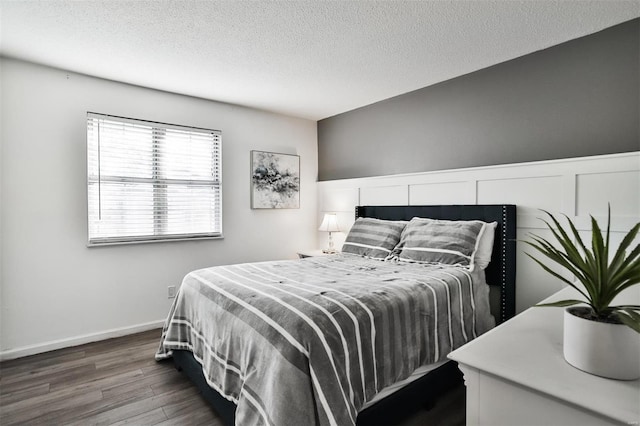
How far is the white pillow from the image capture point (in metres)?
2.62

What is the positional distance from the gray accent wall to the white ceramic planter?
2.12m

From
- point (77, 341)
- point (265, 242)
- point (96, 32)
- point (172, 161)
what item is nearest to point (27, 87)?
point (96, 32)

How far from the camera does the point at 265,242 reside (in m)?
4.27

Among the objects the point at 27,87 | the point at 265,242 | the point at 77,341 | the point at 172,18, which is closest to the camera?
the point at 172,18

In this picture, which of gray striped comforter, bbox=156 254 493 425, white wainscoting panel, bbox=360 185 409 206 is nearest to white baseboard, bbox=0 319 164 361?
gray striped comforter, bbox=156 254 493 425

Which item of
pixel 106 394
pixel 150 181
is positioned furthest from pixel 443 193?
pixel 106 394

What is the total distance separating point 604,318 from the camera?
883 mm

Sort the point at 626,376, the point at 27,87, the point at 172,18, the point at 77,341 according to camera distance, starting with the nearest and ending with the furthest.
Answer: the point at 626,376 → the point at 172,18 → the point at 27,87 → the point at 77,341

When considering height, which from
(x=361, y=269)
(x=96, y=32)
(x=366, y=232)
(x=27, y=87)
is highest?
(x=96, y=32)

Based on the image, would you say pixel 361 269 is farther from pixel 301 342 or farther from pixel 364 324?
pixel 301 342

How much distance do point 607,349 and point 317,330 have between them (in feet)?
3.23

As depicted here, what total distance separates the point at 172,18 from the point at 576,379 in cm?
267

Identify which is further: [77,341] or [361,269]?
[77,341]

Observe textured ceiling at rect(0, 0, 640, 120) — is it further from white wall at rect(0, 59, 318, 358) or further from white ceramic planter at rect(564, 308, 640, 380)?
white ceramic planter at rect(564, 308, 640, 380)
